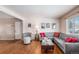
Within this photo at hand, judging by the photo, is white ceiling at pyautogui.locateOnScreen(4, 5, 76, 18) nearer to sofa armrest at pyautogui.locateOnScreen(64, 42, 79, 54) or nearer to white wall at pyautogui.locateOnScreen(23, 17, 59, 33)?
sofa armrest at pyautogui.locateOnScreen(64, 42, 79, 54)

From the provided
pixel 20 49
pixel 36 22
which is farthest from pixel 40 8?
pixel 36 22

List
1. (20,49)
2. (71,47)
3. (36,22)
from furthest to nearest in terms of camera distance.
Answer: (36,22)
(20,49)
(71,47)

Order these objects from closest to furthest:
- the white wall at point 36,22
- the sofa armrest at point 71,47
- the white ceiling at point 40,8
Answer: the sofa armrest at point 71,47, the white ceiling at point 40,8, the white wall at point 36,22

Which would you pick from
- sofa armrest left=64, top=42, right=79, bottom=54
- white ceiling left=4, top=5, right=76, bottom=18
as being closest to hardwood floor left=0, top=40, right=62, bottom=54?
sofa armrest left=64, top=42, right=79, bottom=54

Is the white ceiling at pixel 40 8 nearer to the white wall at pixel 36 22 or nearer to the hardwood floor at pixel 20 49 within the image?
the hardwood floor at pixel 20 49

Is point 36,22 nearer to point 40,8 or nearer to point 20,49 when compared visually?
point 40,8

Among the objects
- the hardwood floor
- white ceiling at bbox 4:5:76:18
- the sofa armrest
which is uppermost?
white ceiling at bbox 4:5:76:18

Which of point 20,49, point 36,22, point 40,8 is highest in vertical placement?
point 40,8

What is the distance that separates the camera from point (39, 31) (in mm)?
7750

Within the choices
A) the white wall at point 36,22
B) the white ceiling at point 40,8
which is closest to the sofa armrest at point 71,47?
the white ceiling at point 40,8
